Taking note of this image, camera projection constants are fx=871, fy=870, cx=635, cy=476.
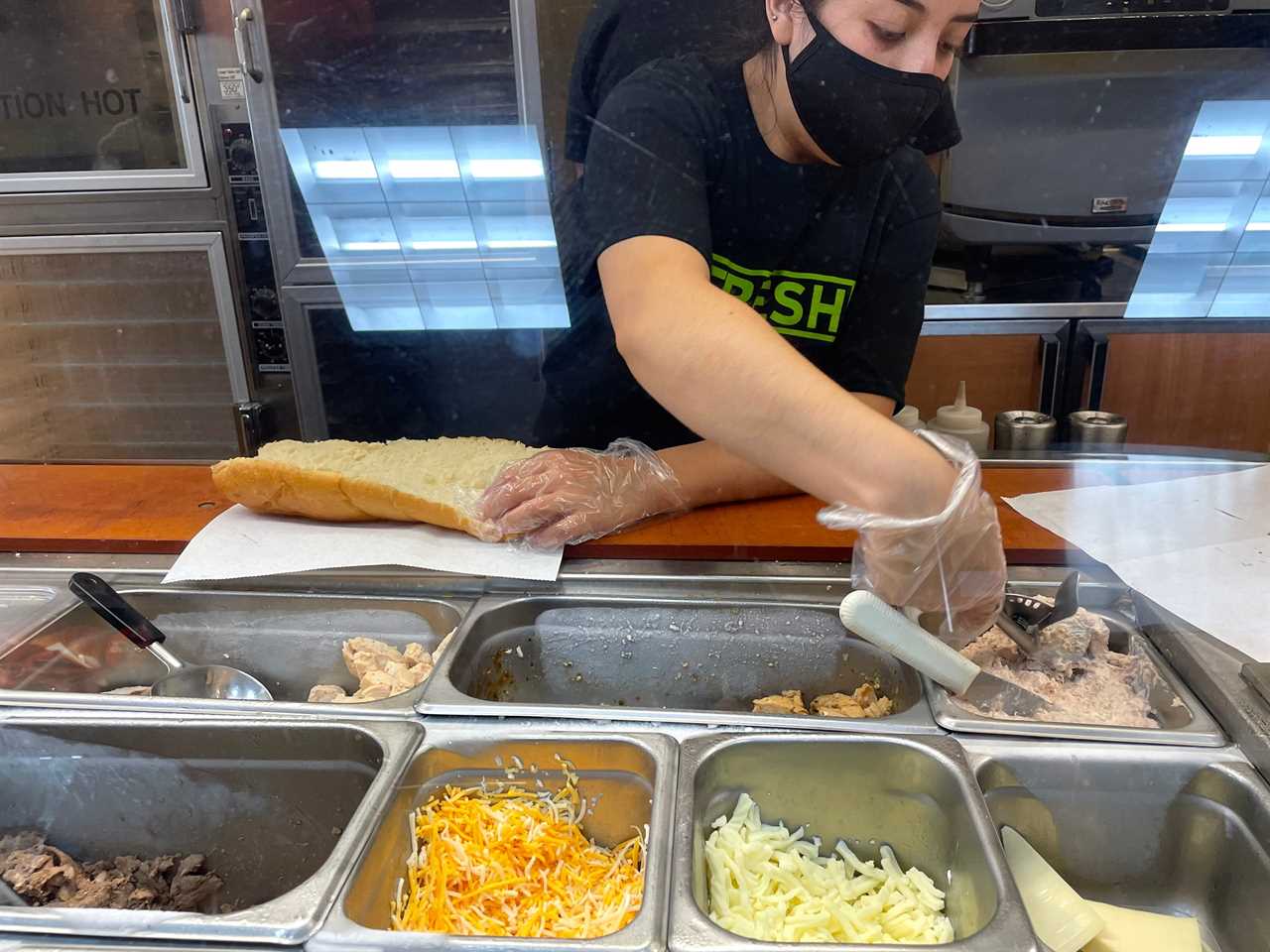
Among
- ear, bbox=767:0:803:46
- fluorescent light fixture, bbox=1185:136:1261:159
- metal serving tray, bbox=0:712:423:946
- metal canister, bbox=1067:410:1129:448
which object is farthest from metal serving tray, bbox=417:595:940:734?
fluorescent light fixture, bbox=1185:136:1261:159

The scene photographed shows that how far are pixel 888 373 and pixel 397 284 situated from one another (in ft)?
5.93

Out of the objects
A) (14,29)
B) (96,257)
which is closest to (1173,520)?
(96,257)

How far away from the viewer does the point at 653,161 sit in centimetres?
116

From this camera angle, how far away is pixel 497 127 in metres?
2.71

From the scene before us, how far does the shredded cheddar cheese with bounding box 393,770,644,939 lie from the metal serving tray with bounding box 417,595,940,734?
24 cm

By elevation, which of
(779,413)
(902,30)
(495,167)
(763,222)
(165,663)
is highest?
(902,30)

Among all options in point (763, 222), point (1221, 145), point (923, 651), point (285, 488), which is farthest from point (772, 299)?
point (1221, 145)

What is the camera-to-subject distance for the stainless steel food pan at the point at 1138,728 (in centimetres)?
91

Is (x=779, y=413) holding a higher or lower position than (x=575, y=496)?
higher

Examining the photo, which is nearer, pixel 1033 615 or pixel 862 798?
pixel 862 798

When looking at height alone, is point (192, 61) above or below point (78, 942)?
above

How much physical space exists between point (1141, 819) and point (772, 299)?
3.08 feet

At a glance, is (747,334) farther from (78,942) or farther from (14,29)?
(14,29)

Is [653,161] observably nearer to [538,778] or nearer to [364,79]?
[538,778]
